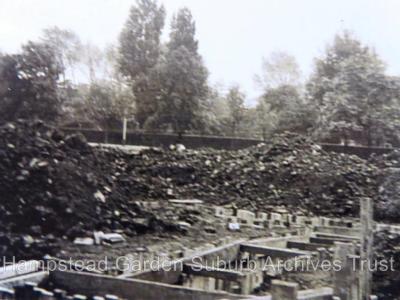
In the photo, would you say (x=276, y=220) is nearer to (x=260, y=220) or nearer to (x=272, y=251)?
(x=260, y=220)

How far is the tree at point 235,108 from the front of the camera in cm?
760

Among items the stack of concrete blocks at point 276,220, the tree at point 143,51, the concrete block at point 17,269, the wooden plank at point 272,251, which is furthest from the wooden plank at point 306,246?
the tree at point 143,51

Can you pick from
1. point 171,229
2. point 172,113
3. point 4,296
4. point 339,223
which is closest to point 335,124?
point 172,113

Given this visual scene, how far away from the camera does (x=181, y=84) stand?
634 centimetres

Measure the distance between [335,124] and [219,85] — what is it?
1595 mm

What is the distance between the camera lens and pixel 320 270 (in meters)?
2.93

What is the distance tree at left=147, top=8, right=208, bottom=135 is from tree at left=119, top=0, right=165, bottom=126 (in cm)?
12

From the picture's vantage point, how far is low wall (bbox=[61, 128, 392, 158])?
18.7ft

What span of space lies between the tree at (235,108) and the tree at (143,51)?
1.39 m

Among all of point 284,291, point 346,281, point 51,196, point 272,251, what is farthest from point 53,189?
point 284,291

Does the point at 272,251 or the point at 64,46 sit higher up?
the point at 64,46

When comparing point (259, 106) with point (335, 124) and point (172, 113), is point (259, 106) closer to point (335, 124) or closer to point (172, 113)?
point (335, 124)

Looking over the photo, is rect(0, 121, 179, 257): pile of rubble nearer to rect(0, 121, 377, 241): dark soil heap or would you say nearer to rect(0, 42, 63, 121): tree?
rect(0, 121, 377, 241): dark soil heap

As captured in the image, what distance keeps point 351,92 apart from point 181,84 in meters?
2.52
